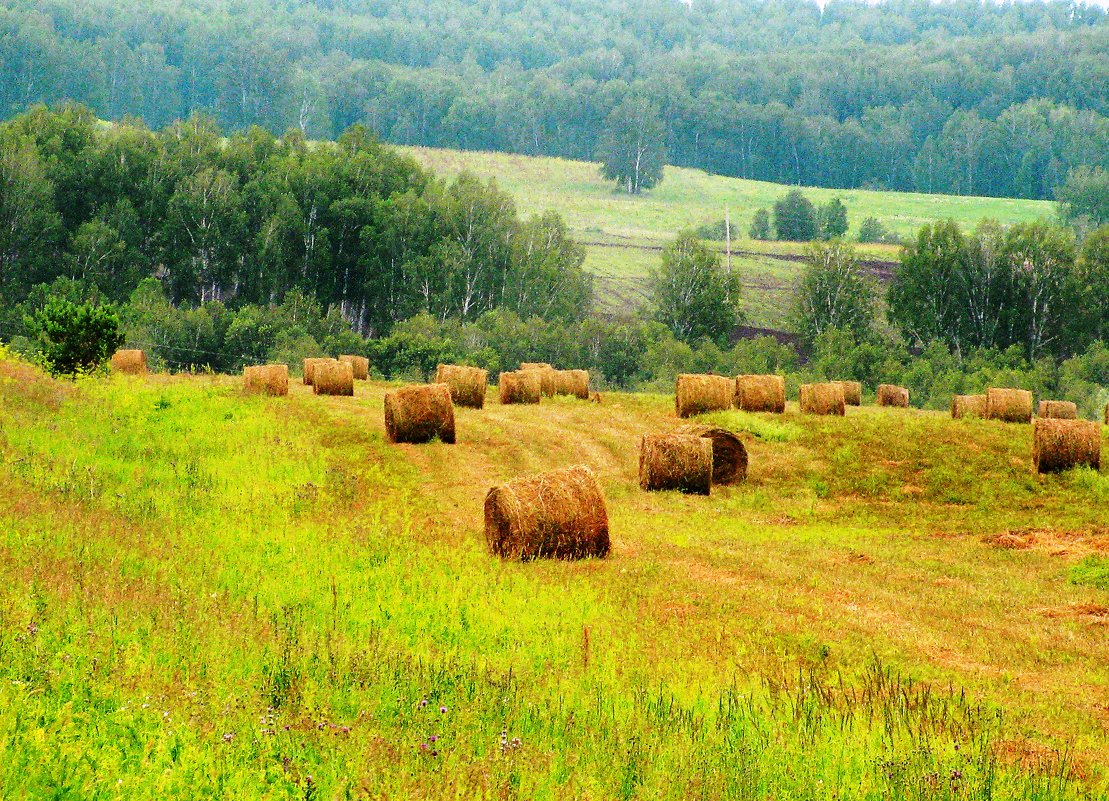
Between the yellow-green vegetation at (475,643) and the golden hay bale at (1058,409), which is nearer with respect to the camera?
the yellow-green vegetation at (475,643)

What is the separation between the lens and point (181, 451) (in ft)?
83.1

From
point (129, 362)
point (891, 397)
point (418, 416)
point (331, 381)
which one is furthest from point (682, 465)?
point (891, 397)

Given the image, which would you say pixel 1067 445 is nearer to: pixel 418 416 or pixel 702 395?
pixel 702 395

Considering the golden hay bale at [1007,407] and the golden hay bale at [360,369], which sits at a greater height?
the golden hay bale at [1007,407]

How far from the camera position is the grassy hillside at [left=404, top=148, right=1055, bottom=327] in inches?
5236

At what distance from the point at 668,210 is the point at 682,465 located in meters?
148

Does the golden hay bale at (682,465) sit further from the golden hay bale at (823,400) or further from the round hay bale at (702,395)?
the golden hay bale at (823,400)

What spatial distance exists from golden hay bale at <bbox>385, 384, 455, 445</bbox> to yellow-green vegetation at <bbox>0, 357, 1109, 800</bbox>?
3.28m

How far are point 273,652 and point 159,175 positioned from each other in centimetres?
9374

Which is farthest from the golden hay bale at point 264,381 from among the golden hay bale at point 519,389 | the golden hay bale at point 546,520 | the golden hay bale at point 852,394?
the golden hay bale at point 852,394

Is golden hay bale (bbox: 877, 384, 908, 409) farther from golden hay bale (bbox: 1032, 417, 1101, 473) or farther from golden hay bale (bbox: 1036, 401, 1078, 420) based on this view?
golden hay bale (bbox: 1032, 417, 1101, 473)

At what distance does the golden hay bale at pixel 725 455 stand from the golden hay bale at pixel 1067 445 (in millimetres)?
7997

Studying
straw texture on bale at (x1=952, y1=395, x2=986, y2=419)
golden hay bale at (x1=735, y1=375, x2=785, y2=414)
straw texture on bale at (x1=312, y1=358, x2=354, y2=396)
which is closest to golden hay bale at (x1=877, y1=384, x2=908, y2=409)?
straw texture on bale at (x1=952, y1=395, x2=986, y2=419)

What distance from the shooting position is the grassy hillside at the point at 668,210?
133 meters
